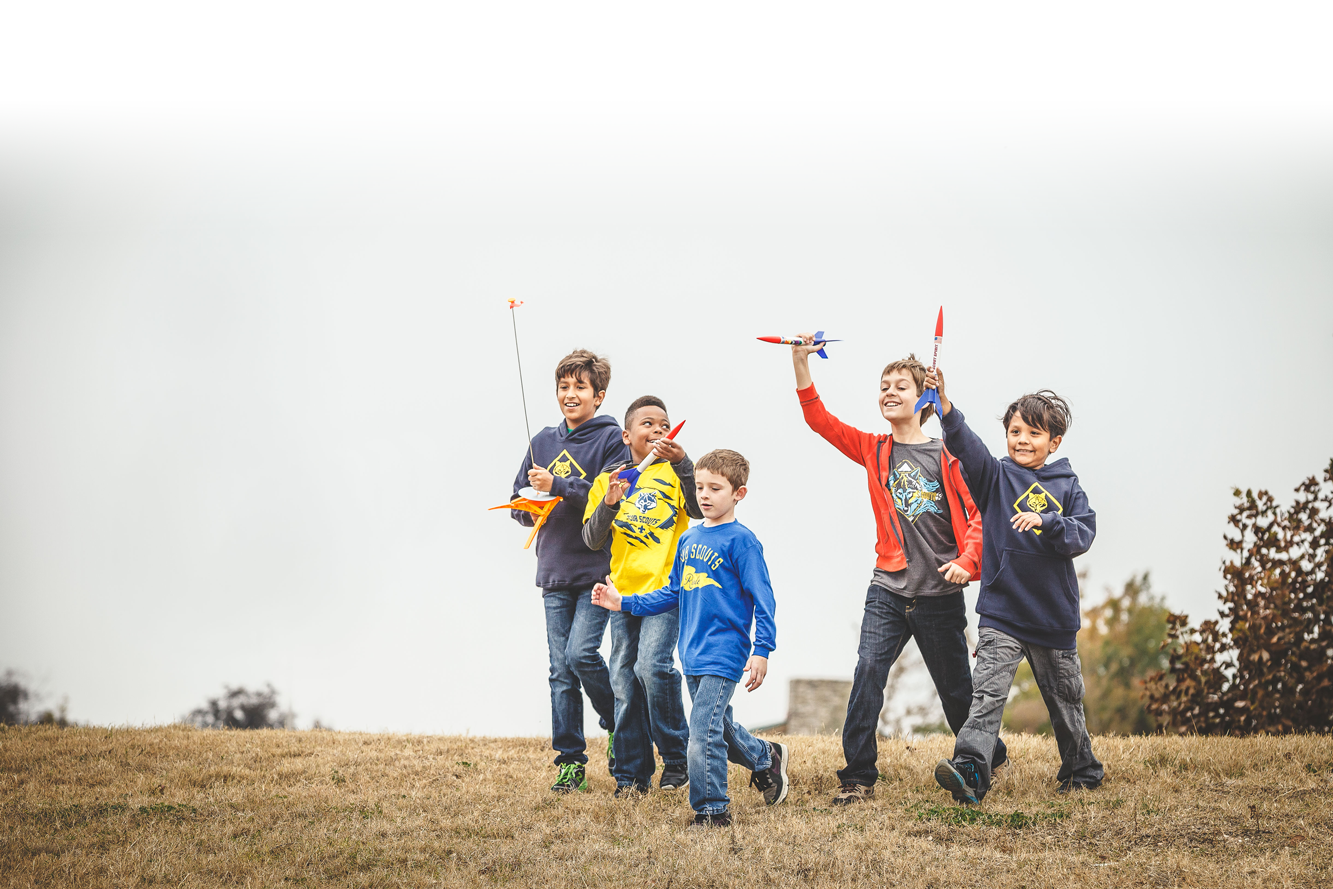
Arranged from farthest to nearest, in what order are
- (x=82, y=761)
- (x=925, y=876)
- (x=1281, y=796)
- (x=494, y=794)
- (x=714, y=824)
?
(x=82, y=761) → (x=494, y=794) → (x=1281, y=796) → (x=714, y=824) → (x=925, y=876)

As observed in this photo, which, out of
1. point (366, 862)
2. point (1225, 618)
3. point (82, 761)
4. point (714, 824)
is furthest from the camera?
point (1225, 618)

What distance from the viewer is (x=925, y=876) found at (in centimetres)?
410

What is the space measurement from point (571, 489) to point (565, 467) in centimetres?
36

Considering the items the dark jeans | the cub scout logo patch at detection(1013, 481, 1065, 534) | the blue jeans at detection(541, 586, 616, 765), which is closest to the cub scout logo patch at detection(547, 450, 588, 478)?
the blue jeans at detection(541, 586, 616, 765)

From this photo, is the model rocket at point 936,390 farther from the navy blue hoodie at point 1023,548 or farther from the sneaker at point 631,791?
the sneaker at point 631,791

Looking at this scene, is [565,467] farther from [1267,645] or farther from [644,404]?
[1267,645]

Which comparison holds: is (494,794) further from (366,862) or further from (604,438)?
(604,438)

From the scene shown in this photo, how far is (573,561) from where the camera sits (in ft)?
19.0

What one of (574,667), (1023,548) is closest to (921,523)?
(1023,548)

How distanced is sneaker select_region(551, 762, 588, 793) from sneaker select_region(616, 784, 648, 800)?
0.99 feet

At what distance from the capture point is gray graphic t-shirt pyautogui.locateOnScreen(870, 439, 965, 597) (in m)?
5.39

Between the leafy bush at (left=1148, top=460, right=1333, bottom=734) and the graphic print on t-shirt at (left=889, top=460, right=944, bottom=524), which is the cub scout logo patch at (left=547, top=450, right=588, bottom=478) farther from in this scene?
the leafy bush at (left=1148, top=460, right=1333, bottom=734)

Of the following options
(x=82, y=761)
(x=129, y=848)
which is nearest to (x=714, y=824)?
(x=129, y=848)

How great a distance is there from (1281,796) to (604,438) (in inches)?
152
